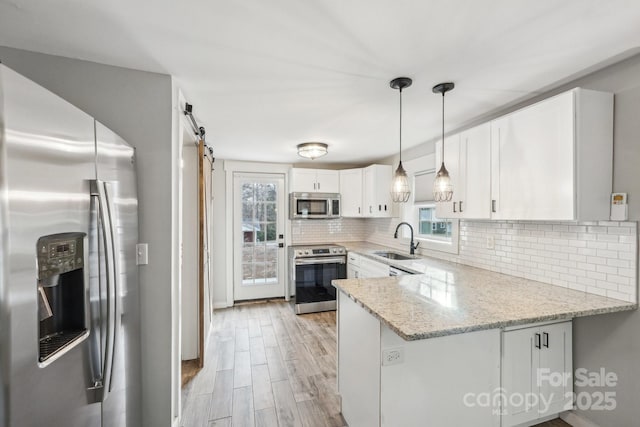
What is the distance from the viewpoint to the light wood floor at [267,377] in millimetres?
2062

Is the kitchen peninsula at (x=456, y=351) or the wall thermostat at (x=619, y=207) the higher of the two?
the wall thermostat at (x=619, y=207)

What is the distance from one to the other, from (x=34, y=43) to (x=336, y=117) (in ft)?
6.53

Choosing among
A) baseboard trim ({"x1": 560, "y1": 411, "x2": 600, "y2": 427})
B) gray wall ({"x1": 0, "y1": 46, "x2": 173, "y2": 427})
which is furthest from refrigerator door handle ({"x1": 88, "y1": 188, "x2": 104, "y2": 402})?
baseboard trim ({"x1": 560, "y1": 411, "x2": 600, "y2": 427})

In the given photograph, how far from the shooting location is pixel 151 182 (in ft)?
5.88

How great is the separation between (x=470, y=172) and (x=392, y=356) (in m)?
1.68

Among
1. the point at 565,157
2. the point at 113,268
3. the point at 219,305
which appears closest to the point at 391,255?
the point at 565,157

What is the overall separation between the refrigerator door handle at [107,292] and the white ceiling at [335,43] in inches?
32.1

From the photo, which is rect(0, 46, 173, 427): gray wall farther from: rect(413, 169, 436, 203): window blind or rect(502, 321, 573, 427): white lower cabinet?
rect(413, 169, 436, 203): window blind

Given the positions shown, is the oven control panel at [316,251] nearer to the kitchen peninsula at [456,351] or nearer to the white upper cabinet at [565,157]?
the kitchen peninsula at [456,351]

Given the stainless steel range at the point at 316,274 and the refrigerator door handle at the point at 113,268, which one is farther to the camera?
the stainless steel range at the point at 316,274

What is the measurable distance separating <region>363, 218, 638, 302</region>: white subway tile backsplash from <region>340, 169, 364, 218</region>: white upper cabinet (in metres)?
1.87

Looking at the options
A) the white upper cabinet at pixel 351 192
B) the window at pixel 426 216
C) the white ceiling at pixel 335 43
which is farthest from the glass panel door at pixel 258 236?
the white ceiling at pixel 335 43

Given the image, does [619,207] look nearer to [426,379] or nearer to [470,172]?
[470,172]

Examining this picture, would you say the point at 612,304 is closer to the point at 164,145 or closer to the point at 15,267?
the point at 15,267
